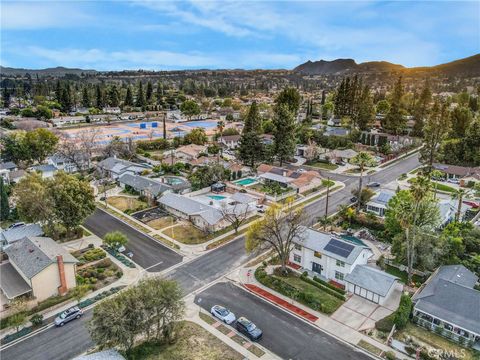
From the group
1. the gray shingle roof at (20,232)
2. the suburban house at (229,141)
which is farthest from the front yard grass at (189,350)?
the suburban house at (229,141)

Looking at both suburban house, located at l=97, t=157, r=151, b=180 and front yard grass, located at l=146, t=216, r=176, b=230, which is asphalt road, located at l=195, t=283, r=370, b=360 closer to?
front yard grass, located at l=146, t=216, r=176, b=230

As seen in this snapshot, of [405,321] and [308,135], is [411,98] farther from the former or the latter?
[405,321]

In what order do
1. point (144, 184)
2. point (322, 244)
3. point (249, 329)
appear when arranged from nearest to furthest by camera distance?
point (249, 329) → point (322, 244) → point (144, 184)

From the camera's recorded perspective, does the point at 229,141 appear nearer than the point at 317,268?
No

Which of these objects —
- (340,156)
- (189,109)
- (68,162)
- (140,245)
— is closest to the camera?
(140,245)

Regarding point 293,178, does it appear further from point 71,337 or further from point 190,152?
point 71,337

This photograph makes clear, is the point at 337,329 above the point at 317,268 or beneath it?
beneath

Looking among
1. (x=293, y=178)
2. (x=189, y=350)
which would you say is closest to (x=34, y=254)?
(x=189, y=350)

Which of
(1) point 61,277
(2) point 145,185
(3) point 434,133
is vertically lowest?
(1) point 61,277
